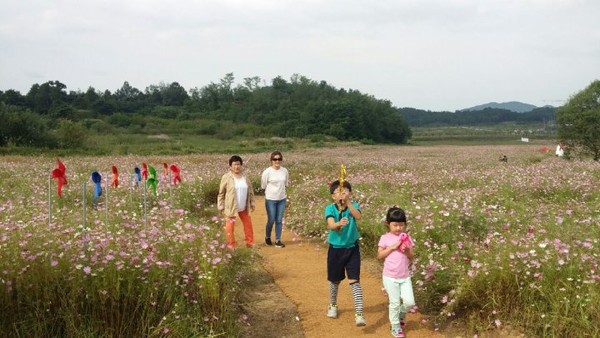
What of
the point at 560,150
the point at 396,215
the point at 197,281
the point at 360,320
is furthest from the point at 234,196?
the point at 560,150

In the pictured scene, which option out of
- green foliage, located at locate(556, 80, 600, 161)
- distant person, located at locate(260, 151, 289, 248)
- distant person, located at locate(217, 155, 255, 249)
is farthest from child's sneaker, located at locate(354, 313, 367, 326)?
green foliage, located at locate(556, 80, 600, 161)

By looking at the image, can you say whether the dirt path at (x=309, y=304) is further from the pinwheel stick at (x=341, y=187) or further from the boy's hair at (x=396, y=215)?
the boy's hair at (x=396, y=215)

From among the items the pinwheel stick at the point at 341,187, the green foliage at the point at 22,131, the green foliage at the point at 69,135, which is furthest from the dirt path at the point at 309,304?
the green foliage at the point at 22,131

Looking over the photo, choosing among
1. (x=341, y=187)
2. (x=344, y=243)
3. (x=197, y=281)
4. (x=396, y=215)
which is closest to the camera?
(x=396, y=215)

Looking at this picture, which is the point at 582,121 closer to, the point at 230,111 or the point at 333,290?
the point at 333,290

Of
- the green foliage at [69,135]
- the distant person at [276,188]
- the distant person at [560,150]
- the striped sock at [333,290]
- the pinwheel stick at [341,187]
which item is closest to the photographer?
the pinwheel stick at [341,187]

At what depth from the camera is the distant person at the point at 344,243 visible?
17.9 feet

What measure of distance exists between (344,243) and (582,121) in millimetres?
20322

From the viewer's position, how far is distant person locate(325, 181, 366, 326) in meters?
5.47

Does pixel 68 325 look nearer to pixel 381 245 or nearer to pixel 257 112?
pixel 381 245

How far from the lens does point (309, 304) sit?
625 centimetres

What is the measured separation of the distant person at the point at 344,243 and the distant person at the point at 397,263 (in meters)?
0.41

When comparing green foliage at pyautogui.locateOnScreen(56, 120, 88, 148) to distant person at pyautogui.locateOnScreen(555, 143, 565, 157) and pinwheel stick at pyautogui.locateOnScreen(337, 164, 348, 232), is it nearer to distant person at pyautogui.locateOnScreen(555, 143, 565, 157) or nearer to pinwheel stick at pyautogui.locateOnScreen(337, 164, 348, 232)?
distant person at pyautogui.locateOnScreen(555, 143, 565, 157)

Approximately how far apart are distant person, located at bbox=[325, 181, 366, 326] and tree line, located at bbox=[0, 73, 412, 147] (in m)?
64.2
